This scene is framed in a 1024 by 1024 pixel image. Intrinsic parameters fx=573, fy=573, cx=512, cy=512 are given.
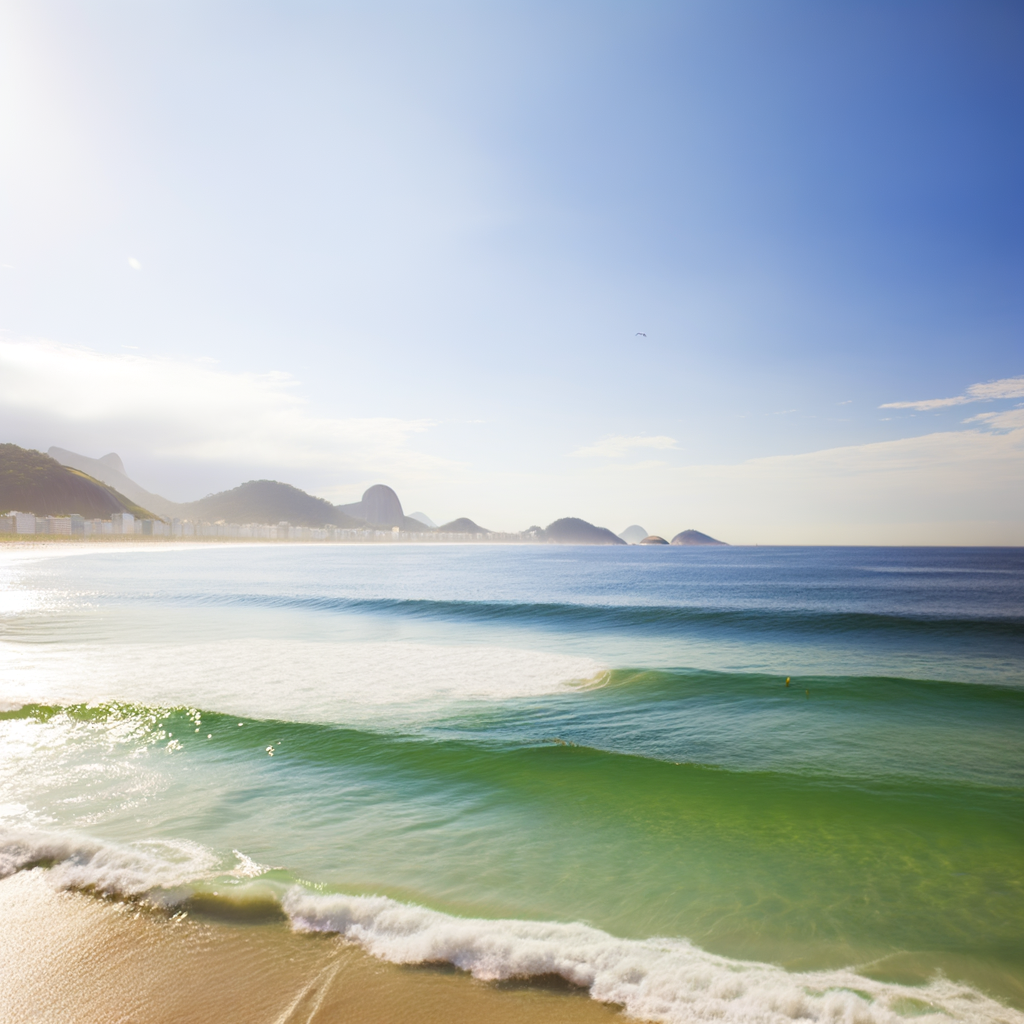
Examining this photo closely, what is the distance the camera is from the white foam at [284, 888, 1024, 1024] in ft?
13.7

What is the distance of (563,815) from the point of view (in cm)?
758

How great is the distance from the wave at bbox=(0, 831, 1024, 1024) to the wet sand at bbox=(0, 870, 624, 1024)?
0.16 meters

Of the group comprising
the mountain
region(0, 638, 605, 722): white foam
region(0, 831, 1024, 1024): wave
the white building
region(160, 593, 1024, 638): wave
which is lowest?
region(160, 593, 1024, 638): wave

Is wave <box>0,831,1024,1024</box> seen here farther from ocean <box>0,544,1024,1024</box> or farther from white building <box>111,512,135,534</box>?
white building <box>111,512,135,534</box>

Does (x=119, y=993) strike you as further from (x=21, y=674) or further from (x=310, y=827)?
(x=21, y=674)

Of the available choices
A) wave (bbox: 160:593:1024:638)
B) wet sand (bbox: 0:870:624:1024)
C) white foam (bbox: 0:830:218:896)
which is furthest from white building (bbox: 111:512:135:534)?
wet sand (bbox: 0:870:624:1024)

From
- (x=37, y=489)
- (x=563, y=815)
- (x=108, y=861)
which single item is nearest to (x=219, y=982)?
(x=108, y=861)

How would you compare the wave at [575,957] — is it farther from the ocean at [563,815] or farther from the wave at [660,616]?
the wave at [660,616]

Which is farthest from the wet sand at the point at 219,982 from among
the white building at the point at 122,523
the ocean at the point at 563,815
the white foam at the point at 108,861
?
the white building at the point at 122,523

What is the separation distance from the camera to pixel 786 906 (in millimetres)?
5520

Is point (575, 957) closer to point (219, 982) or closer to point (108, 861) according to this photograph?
point (219, 982)

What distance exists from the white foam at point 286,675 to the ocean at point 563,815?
5.0 inches

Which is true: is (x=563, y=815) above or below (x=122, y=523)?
below

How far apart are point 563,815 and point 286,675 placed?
34.6ft
